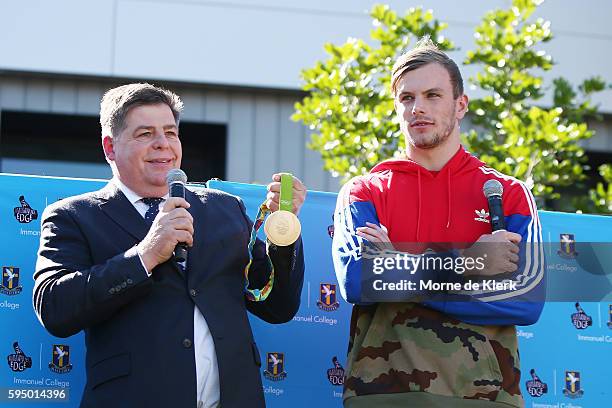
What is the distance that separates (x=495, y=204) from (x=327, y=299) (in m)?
1.29

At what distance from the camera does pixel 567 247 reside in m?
4.71

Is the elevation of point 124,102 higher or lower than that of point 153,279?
higher

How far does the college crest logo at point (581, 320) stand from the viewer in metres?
4.70

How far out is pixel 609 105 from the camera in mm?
10039

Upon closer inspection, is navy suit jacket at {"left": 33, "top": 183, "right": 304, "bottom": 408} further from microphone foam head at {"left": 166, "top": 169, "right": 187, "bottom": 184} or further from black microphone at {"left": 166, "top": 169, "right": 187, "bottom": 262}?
microphone foam head at {"left": 166, "top": 169, "right": 187, "bottom": 184}

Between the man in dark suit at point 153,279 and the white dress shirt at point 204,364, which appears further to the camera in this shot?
the white dress shirt at point 204,364

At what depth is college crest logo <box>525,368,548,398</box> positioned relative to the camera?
453 cm

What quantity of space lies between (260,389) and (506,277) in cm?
103

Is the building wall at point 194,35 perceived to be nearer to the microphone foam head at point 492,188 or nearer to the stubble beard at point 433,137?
the stubble beard at point 433,137

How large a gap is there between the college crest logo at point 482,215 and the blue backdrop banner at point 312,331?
114 centimetres

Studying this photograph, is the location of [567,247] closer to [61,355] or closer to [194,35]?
[61,355]

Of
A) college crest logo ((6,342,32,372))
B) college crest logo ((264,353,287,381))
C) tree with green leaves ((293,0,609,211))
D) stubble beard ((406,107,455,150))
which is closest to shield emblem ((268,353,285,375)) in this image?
college crest logo ((264,353,287,381))

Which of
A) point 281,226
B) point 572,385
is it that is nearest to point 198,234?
point 281,226

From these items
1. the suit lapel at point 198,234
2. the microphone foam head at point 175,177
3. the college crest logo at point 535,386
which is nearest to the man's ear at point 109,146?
the suit lapel at point 198,234
